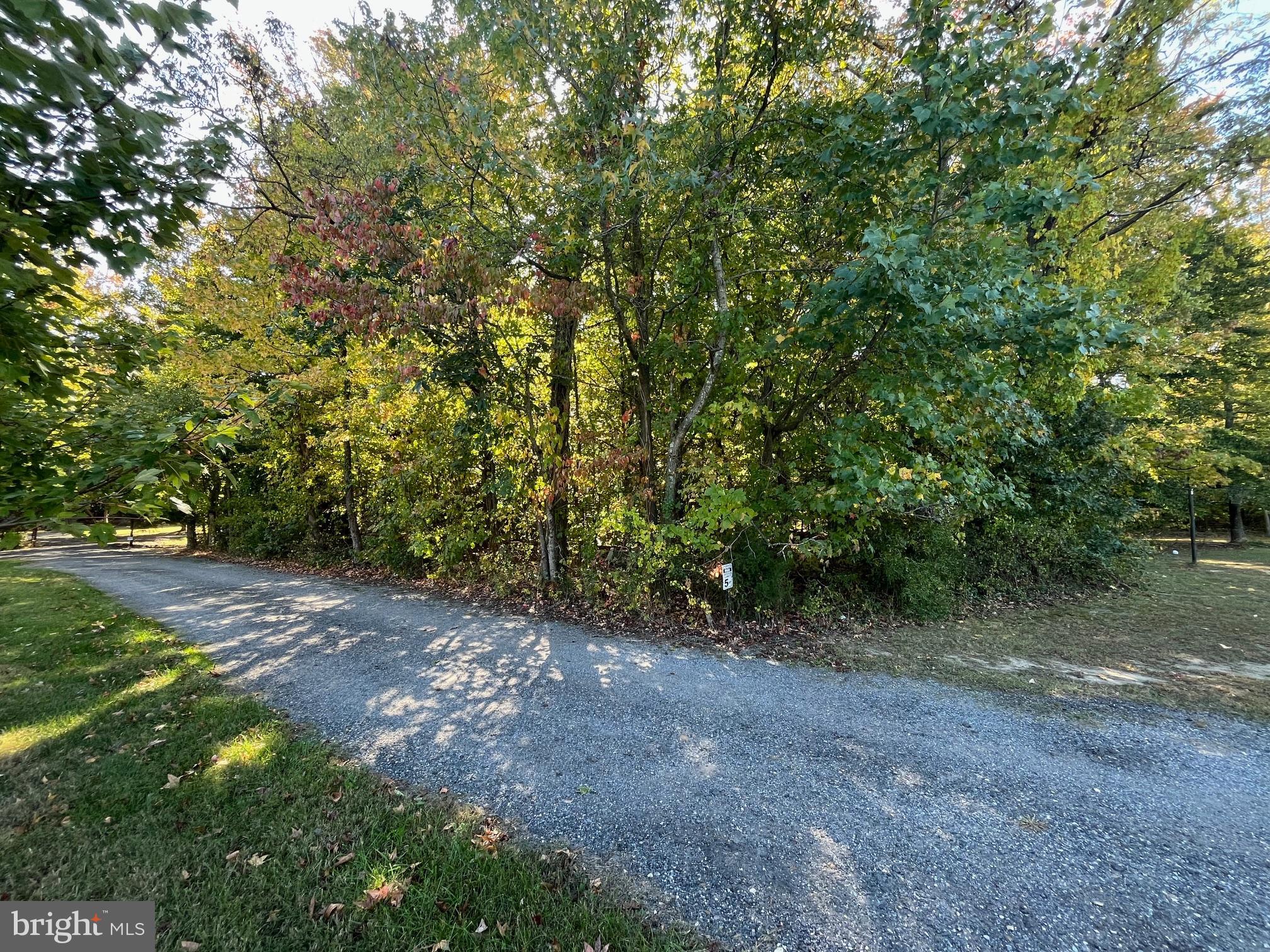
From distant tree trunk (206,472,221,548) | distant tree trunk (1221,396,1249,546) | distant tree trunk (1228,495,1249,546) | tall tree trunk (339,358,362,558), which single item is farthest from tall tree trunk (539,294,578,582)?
distant tree trunk (1228,495,1249,546)

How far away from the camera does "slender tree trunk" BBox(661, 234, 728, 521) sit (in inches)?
232

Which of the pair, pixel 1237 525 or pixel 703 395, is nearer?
pixel 703 395

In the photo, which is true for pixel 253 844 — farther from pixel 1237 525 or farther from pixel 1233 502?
pixel 1237 525

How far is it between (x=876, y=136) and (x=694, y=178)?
5.77 ft

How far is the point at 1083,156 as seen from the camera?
7070 mm

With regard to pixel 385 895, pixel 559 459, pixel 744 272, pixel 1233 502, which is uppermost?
pixel 744 272

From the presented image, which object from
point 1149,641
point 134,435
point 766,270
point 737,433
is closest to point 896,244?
point 766,270

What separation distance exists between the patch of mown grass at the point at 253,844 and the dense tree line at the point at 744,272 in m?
1.88

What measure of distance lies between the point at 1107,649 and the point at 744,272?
225 inches

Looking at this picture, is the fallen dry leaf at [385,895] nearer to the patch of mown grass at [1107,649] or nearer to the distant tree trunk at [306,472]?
the patch of mown grass at [1107,649]

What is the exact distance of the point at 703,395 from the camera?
621cm

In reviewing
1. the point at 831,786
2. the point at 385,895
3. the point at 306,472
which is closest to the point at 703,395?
the point at 831,786

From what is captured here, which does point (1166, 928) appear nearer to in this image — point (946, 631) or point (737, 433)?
point (946, 631)

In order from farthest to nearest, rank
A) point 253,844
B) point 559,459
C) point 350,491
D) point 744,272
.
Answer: point 350,491, point 559,459, point 744,272, point 253,844
